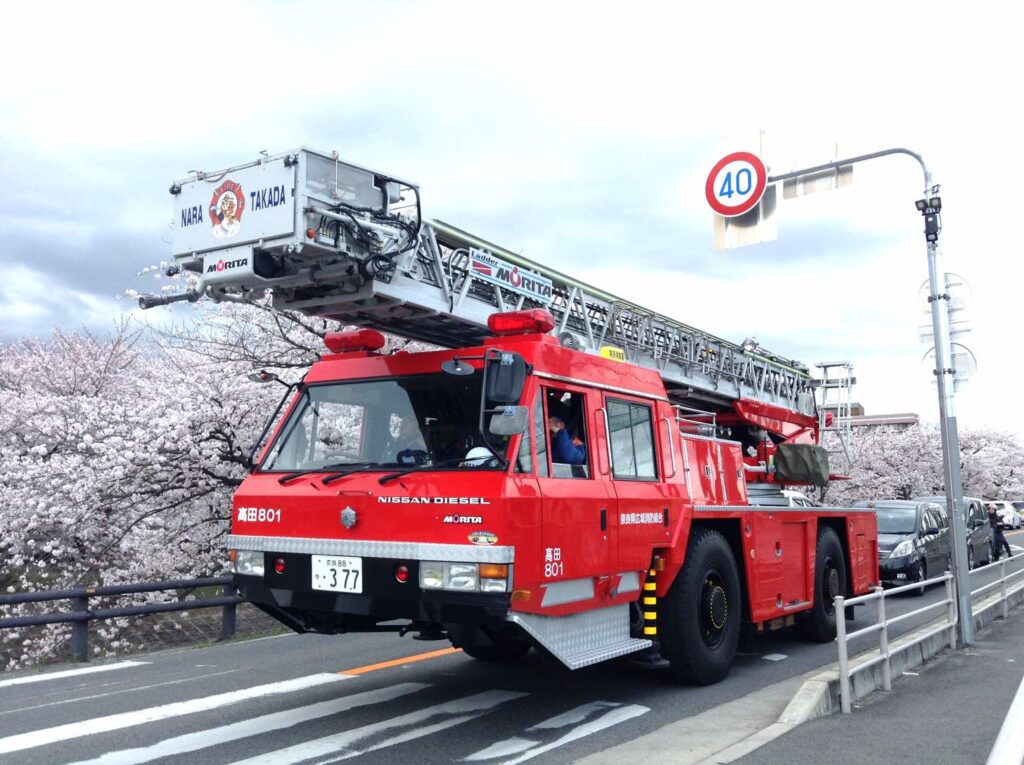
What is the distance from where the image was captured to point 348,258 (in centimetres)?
623

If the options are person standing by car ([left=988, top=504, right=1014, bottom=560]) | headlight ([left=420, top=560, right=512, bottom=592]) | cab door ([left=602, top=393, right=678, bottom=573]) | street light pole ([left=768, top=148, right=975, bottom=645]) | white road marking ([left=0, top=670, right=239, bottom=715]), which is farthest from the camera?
person standing by car ([left=988, top=504, right=1014, bottom=560])

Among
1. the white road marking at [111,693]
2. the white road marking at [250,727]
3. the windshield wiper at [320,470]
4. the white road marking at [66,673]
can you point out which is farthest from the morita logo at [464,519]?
the white road marking at [66,673]

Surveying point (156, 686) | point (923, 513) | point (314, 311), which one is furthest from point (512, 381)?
point (923, 513)

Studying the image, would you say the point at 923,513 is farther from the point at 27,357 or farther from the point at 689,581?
the point at 27,357

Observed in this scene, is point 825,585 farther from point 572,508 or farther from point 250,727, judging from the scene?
point 250,727

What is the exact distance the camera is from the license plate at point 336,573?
20.5ft

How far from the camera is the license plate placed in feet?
20.5

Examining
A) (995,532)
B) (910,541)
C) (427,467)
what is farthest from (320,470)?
(995,532)

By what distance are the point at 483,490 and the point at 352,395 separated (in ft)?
5.85

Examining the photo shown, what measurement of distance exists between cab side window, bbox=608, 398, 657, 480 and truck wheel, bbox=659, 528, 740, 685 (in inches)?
33.6

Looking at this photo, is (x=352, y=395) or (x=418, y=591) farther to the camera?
(x=352, y=395)

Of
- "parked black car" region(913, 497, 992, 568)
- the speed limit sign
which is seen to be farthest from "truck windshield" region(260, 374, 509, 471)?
"parked black car" region(913, 497, 992, 568)

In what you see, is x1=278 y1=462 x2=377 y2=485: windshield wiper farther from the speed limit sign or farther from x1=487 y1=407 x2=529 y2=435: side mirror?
the speed limit sign

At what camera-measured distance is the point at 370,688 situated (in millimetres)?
7891
